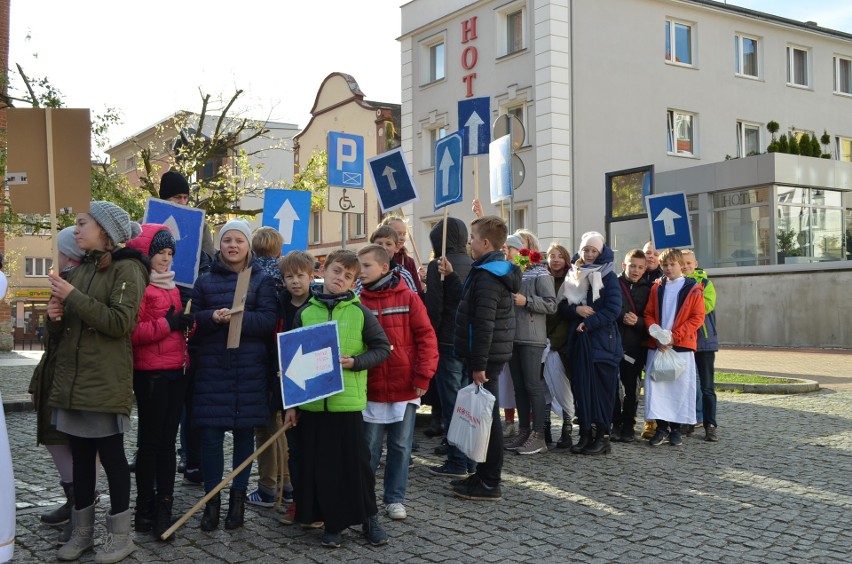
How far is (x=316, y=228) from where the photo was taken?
44.0 metres

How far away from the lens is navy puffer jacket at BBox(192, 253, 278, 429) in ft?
18.1

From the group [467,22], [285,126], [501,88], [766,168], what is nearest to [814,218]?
[766,168]

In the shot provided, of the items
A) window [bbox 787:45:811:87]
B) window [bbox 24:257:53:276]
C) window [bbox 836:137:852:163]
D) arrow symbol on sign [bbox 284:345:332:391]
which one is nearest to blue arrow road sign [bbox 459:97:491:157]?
arrow symbol on sign [bbox 284:345:332:391]

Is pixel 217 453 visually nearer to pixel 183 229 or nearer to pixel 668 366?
pixel 183 229

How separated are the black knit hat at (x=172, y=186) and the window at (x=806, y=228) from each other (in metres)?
21.0

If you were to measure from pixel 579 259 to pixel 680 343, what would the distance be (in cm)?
137

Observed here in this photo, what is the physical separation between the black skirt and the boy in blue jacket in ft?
4.27

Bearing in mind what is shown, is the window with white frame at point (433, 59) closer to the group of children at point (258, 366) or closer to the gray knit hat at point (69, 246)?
the group of children at point (258, 366)

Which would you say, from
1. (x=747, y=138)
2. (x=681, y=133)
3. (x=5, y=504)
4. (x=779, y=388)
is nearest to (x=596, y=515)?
(x=5, y=504)

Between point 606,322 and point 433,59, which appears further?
point 433,59

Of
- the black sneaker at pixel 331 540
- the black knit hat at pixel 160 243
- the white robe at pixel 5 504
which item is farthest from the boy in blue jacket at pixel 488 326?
the white robe at pixel 5 504

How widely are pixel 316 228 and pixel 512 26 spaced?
16.8 metres

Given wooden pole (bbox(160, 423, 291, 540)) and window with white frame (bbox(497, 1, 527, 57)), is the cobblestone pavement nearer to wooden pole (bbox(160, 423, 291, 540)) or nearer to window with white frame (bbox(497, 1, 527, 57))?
wooden pole (bbox(160, 423, 291, 540))

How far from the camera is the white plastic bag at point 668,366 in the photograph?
28.7 feet
